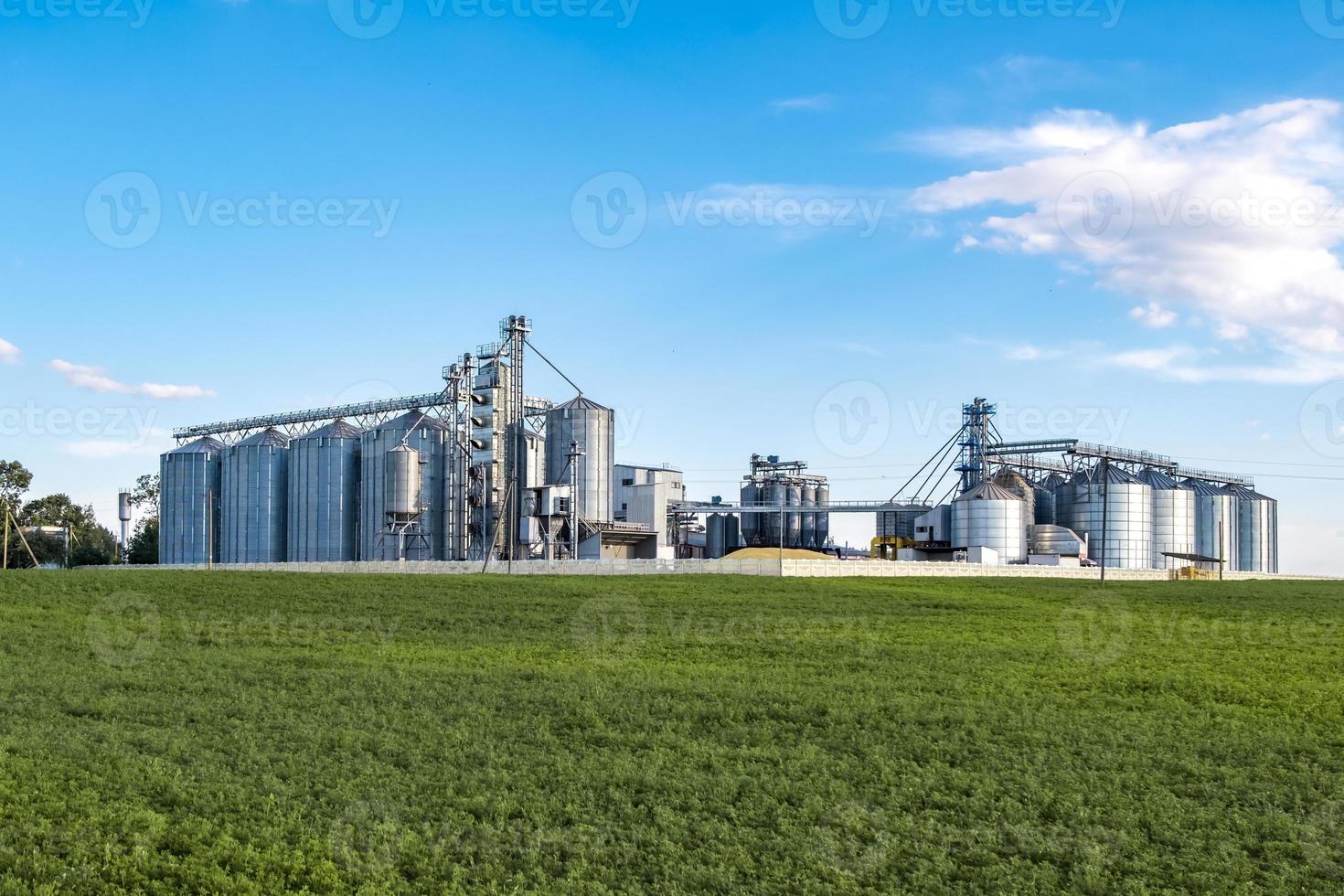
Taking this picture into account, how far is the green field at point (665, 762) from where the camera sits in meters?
12.8

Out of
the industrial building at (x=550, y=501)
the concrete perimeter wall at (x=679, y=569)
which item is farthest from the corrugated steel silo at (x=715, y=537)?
the concrete perimeter wall at (x=679, y=569)

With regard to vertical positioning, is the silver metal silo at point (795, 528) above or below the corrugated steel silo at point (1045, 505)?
below

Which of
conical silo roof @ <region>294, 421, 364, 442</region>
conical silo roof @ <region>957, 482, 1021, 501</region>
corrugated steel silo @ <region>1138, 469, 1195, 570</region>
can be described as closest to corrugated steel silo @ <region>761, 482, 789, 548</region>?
conical silo roof @ <region>957, 482, 1021, 501</region>

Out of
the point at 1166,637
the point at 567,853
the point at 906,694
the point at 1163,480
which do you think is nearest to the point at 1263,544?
the point at 1163,480

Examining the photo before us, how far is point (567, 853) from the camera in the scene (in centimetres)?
1336

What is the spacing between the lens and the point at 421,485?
3216 inches

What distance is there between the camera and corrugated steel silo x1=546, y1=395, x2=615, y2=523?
80.7m

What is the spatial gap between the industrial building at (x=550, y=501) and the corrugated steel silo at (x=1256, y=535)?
213 mm

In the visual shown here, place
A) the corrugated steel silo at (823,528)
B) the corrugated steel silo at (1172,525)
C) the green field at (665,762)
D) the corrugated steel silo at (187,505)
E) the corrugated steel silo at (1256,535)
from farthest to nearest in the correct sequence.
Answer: the corrugated steel silo at (823,528), the corrugated steel silo at (1256,535), the corrugated steel silo at (1172,525), the corrugated steel silo at (187,505), the green field at (665,762)

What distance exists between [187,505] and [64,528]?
28.4 m

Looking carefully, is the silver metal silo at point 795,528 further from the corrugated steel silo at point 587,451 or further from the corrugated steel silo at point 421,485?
the corrugated steel silo at point 421,485

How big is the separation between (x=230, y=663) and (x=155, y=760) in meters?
11.1

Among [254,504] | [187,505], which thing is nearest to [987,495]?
[254,504]

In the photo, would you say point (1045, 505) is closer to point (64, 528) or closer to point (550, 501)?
point (550, 501)
